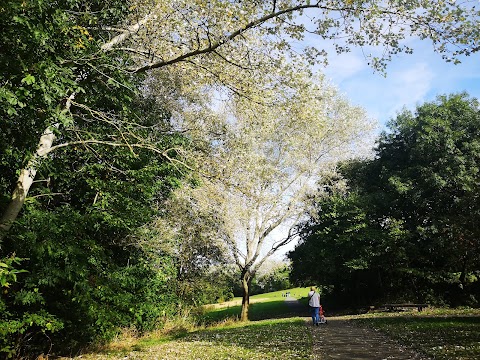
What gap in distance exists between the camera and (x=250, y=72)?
32.3 feet

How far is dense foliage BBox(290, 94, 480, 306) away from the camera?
2678 centimetres

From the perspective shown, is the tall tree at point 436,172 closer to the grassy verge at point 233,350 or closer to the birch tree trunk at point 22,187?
the grassy verge at point 233,350

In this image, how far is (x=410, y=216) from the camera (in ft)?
98.0

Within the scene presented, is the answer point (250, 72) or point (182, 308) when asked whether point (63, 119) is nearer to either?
point (250, 72)

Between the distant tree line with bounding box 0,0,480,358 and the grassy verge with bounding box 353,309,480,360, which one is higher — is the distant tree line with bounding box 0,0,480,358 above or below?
above

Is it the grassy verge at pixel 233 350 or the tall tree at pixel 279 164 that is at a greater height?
the tall tree at pixel 279 164

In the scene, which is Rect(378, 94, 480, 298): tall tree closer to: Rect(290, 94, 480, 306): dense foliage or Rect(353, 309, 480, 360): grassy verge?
Rect(290, 94, 480, 306): dense foliage

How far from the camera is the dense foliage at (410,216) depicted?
26781 millimetres

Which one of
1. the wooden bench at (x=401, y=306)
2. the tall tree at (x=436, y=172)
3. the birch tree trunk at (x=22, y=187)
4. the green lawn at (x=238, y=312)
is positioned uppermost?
the tall tree at (x=436, y=172)

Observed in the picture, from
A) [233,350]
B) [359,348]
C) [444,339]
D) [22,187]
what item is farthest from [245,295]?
[22,187]

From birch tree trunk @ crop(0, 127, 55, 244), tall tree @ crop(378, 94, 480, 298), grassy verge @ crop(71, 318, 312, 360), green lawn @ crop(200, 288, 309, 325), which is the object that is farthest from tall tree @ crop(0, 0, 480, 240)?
tall tree @ crop(378, 94, 480, 298)

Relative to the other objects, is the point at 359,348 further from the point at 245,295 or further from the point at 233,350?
the point at 245,295

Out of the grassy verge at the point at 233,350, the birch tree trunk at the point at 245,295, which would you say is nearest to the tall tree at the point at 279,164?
the birch tree trunk at the point at 245,295

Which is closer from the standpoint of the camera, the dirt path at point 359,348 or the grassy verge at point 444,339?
the grassy verge at point 444,339
